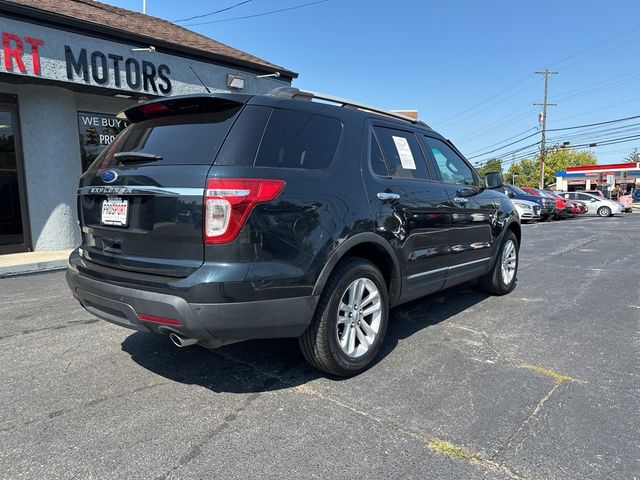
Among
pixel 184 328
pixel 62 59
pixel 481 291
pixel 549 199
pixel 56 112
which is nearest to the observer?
pixel 184 328

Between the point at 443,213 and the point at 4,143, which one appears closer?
the point at 443,213

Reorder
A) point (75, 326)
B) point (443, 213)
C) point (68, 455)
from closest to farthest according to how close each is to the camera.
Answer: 1. point (68, 455)
2. point (443, 213)
3. point (75, 326)

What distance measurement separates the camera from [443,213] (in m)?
4.16

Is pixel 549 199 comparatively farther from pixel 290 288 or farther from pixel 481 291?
pixel 290 288

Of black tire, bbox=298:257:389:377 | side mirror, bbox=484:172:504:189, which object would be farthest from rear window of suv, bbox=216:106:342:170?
side mirror, bbox=484:172:504:189

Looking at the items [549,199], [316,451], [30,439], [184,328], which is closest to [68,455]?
[30,439]

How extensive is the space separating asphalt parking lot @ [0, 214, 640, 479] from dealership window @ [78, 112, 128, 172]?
587cm

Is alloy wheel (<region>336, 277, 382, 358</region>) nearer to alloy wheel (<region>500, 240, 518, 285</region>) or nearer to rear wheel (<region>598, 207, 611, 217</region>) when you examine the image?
alloy wheel (<region>500, 240, 518, 285</region>)

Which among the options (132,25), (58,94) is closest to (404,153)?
(58,94)

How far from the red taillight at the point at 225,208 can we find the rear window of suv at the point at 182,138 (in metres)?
0.21

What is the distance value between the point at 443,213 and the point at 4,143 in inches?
338

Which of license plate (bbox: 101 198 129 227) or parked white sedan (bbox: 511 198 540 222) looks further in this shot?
parked white sedan (bbox: 511 198 540 222)

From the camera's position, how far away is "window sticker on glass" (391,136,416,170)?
12.7 feet

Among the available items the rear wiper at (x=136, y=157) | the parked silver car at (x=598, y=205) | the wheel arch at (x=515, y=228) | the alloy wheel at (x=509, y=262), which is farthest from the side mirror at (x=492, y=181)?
the parked silver car at (x=598, y=205)
